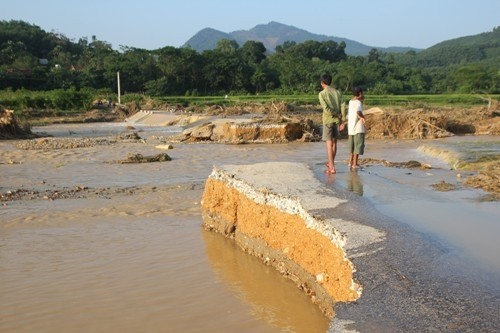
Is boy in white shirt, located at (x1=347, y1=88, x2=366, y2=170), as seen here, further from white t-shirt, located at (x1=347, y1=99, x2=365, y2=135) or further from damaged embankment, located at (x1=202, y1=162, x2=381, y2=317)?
damaged embankment, located at (x1=202, y1=162, x2=381, y2=317)

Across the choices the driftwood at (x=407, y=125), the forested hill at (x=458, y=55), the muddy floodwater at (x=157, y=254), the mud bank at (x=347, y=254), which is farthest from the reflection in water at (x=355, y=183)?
the forested hill at (x=458, y=55)

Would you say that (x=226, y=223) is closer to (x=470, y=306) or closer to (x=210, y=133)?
(x=470, y=306)

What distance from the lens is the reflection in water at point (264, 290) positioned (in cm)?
481

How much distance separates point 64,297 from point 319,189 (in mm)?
3216

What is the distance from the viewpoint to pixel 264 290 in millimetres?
5656

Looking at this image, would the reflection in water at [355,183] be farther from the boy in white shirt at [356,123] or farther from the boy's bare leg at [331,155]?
the boy in white shirt at [356,123]

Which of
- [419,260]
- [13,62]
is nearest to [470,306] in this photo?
[419,260]

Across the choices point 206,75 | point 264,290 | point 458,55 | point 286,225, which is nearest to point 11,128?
point 286,225

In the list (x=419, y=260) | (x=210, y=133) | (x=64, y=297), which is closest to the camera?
(x=419, y=260)

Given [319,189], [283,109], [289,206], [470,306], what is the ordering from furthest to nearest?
[283,109], [319,189], [289,206], [470,306]

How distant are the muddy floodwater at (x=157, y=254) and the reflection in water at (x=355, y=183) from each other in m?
0.03

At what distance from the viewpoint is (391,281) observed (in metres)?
4.08

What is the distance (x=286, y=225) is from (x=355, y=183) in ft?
8.01

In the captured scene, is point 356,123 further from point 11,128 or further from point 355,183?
point 11,128
